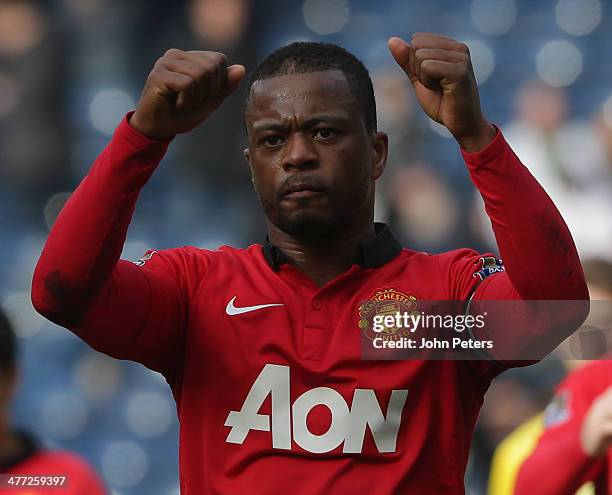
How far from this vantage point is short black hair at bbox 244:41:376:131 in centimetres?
210

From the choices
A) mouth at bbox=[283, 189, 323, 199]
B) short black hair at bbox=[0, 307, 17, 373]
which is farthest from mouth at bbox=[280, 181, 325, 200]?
short black hair at bbox=[0, 307, 17, 373]

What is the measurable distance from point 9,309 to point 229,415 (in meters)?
2.74

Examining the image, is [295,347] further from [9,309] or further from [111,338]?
[9,309]

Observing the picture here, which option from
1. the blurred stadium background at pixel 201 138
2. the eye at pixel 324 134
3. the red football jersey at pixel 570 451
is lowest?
the red football jersey at pixel 570 451

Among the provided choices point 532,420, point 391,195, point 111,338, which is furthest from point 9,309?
point 111,338

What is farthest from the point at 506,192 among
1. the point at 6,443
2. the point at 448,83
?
the point at 6,443

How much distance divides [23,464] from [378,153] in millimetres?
1259

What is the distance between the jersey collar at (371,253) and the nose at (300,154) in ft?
0.70

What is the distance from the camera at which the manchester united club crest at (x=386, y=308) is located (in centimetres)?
199

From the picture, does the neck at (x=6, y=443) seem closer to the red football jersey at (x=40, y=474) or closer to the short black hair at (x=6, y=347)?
the red football jersey at (x=40, y=474)

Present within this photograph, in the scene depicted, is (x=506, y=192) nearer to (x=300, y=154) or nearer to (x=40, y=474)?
(x=300, y=154)

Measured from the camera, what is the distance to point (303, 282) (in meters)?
2.09

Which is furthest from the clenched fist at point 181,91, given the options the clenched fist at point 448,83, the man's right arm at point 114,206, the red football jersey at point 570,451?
the red football jersey at point 570,451

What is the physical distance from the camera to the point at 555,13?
5.10 m
